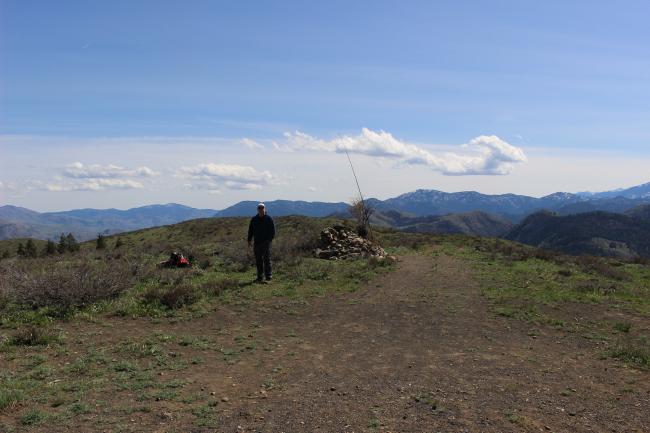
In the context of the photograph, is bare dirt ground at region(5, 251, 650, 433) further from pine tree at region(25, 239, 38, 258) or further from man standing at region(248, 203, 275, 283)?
pine tree at region(25, 239, 38, 258)

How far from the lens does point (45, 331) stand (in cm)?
988

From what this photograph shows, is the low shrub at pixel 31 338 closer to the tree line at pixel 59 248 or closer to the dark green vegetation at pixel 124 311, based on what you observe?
the dark green vegetation at pixel 124 311

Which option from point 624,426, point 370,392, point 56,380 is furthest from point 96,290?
point 624,426

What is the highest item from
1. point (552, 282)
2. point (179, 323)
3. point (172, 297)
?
point (172, 297)

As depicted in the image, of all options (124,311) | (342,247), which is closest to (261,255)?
(124,311)

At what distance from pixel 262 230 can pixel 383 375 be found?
31.2ft

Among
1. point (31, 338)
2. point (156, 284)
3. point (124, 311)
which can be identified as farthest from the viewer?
point (156, 284)

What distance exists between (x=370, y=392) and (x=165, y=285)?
10378 millimetres

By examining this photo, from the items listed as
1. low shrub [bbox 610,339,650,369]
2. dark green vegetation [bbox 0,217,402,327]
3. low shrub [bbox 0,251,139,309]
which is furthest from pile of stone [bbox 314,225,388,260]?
low shrub [bbox 610,339,650,369]

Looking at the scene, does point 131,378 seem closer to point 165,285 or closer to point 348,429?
point 348,429

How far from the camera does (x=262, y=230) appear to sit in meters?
16.7

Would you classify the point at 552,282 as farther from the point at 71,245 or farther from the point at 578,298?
the point at 71,245

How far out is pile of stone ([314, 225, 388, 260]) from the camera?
23.9 m

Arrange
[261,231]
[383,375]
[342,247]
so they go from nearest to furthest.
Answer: [383,375], [261,231], [342,247]
